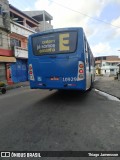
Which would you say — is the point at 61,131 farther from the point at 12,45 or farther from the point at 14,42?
the point at 14,42

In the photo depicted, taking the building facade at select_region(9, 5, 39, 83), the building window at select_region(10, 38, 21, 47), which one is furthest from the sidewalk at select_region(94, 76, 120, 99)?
the building window at select_region(10, 38, 21, 47)

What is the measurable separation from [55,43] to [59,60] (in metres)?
0.83

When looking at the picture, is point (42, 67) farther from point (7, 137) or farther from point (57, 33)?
point (7, 137)

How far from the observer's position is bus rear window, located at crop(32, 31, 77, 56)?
9000 mm

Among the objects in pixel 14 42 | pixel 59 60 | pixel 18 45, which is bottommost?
pixel 59 60

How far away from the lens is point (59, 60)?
9.12 meters

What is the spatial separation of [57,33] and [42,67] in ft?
5.48

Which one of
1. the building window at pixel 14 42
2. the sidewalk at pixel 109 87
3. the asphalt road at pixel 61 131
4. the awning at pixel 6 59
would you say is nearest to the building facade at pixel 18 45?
the building window at pixel 14 42

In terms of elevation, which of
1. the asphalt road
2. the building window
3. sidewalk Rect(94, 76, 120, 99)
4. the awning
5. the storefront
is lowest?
sidewalk Rect(94, 76, 120, 99)

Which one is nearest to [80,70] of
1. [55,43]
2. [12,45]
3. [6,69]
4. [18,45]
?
[55,43]

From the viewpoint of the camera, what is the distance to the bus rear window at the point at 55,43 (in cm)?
900

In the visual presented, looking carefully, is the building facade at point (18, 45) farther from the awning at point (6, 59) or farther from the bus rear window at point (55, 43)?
the bus rear window at point (55, 43)

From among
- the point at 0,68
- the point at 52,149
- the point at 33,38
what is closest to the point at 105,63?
the point at 0,68

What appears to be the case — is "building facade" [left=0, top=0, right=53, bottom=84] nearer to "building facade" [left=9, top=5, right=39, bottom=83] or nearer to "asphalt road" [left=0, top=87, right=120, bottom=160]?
"building facade" [left=9, top=5, right=39, bottom=83]
